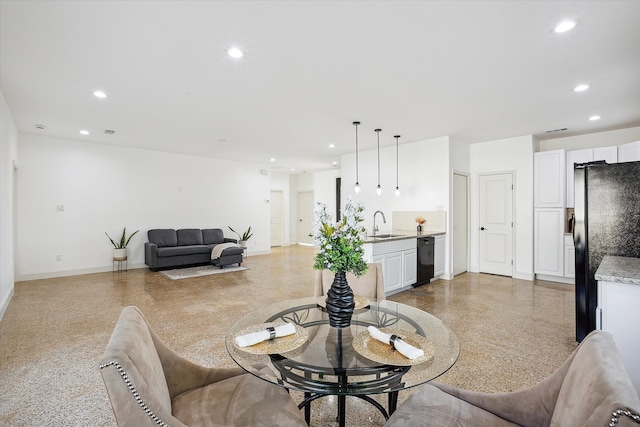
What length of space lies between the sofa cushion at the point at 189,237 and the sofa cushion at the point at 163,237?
0.11 m

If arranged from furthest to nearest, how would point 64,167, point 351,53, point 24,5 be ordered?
1. point 64,167
2. point 351,53
3. point 24,5

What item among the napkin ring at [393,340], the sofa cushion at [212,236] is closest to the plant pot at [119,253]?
the sofa cushion at [212,236]

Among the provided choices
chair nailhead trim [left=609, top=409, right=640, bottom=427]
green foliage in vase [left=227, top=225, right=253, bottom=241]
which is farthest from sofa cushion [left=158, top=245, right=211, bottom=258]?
chair nailhead trim [left=609, top=409, right=640, bottom=427]

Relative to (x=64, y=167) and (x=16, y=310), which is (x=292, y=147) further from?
(x=16, y=310)

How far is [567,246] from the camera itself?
211 inches

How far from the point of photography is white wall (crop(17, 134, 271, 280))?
5.76 m

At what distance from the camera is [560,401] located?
1095 mm

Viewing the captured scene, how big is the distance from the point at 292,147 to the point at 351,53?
416 centimetres

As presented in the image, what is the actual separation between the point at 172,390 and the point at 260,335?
1.49 ft

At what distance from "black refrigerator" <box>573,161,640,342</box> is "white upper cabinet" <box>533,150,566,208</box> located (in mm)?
2983

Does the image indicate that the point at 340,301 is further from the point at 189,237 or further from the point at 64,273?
the point at 64,273

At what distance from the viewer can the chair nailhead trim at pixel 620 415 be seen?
2.30 feet

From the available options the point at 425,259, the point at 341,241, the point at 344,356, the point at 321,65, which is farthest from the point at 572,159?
the point at 344,356

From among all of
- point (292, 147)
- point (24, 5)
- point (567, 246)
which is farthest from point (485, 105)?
point (24, 5)
